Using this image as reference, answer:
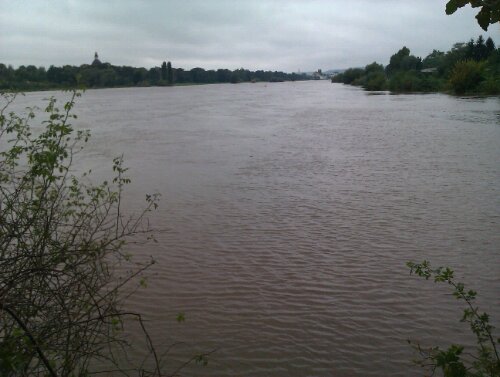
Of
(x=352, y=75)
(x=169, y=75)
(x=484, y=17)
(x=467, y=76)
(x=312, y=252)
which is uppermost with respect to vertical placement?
(x=352, y=75)

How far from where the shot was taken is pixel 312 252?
339 inches

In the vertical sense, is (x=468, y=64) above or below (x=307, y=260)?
above

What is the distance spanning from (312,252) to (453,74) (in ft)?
198

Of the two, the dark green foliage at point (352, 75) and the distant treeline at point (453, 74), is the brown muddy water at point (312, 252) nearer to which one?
the distant treeline at point (453, 74)

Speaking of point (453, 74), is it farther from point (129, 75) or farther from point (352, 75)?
point (129, 75)

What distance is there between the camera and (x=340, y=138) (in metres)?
24.2

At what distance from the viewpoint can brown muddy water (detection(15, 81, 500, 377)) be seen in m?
5.82

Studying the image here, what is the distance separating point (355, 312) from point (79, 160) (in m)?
15.2

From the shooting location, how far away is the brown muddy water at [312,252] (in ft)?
19.1

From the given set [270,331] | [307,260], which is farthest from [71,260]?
[307,260]

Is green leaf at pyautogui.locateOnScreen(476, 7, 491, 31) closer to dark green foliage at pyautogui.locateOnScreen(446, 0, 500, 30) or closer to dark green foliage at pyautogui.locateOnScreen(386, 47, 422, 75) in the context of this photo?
dark green foliage at pyautogui.locateOnScreen(446, 0, 500, 30)

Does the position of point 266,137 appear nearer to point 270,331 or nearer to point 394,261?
point 394,261

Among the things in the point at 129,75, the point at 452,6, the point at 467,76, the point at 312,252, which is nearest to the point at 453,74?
the point at 467,76

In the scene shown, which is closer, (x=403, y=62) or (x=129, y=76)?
(x=403, y=62)
